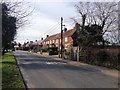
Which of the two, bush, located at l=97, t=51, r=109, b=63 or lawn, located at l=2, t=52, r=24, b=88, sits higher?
bush, located at l=97, t=51, r=109, b=63

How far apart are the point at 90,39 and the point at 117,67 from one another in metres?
14.8

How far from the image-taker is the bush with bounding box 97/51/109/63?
31.0 m

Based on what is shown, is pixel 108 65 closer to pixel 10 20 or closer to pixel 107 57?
pixel 107 57

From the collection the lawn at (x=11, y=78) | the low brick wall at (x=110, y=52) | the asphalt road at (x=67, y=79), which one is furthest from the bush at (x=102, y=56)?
the lawn at (x=11, y=78)

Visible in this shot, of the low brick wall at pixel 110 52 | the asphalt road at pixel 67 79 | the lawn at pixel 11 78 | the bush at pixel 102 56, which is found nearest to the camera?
the lawn at pixel 11 78

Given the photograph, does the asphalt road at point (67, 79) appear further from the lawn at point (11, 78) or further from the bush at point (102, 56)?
the bush at point (102, 56)

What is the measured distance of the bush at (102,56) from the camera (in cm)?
3105

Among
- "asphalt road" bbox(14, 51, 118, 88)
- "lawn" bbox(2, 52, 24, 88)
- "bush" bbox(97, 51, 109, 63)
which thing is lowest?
"asphalt road" bbox(14, 51, 118, 88)

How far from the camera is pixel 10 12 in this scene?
48.9 ft

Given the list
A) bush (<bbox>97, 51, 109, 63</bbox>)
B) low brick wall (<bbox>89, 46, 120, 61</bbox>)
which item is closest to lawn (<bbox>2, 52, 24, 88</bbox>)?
low brick wall (<bbox>89, 46, 120, 61</bbox>)

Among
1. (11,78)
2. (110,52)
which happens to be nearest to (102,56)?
(110,52)

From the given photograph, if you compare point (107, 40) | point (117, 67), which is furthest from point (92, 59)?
point (107, 40)

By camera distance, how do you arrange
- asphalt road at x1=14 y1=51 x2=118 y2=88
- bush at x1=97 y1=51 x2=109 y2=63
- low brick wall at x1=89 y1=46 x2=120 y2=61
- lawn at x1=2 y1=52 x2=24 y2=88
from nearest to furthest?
lawn at x1=2 y1=52 x2=24 y2=88
asphalt road at x1=14 y1=51 x2=118 y2=88
low brick wall at x1=89 y1=46 x2=120 y2=61
bush at x1=97 y1=51 x2=109 y2=63

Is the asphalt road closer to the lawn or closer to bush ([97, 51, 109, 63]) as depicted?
the lawn
